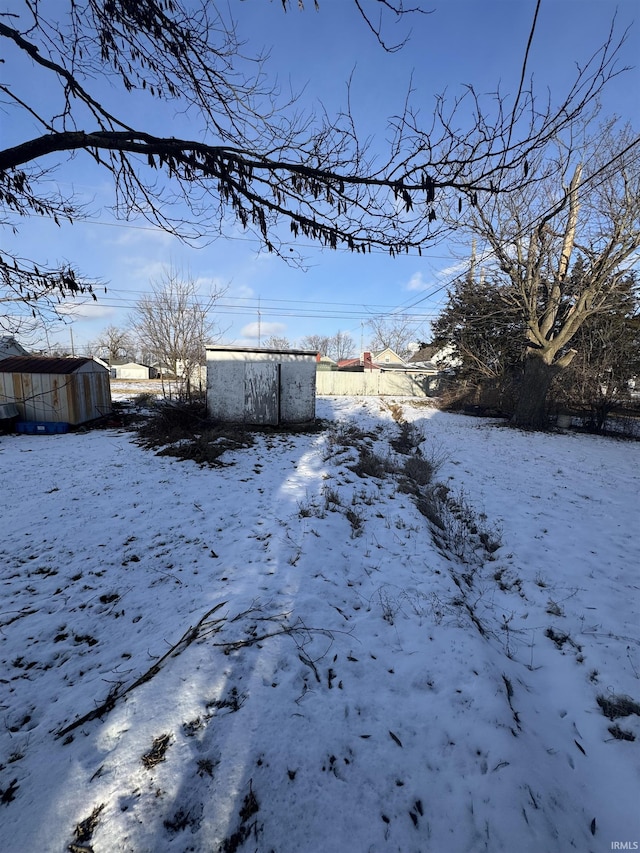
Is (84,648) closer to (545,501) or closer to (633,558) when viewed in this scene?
(633,558)

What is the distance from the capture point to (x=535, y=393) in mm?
12781

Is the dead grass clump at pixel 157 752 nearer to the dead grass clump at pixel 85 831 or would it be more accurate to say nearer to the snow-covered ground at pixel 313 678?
the snow-covered ground at pixel 313 678

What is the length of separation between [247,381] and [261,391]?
49cm

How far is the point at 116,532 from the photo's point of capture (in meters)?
4.22

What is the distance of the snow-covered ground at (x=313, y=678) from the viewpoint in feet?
5.13

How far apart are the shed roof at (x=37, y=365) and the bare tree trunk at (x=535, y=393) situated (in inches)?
601

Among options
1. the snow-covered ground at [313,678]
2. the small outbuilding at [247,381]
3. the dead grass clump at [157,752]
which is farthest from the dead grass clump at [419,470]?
the dead grass clump at [157,752]

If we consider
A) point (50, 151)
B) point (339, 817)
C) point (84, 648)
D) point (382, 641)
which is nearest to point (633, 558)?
point (382, 641)

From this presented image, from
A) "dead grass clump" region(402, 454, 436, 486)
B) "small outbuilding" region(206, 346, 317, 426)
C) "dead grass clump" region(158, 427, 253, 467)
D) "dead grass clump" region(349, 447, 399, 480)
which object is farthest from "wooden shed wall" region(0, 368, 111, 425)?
"dead grass clump" region(402, 454, 436, 486)

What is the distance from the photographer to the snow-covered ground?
156 cm

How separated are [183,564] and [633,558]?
5.14 meters

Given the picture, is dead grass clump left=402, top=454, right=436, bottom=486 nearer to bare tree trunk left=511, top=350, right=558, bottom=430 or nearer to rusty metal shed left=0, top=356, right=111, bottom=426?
bare tree trunk left=511, top=350, right=558, bottom=430

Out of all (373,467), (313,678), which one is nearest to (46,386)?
(373,467)

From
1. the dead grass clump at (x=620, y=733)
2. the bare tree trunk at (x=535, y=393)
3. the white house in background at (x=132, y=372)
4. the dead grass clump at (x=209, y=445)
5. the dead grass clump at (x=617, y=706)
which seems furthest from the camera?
the white house in background at (x=132, y=372)
